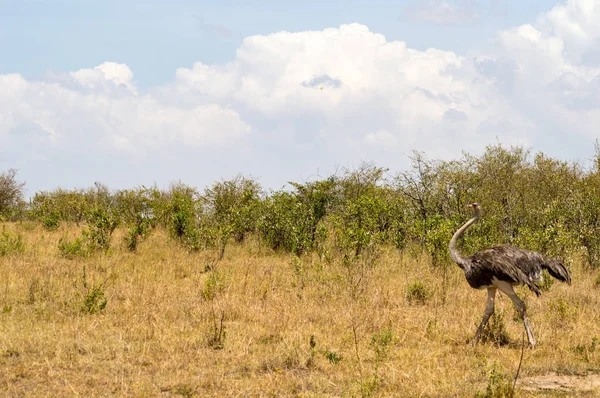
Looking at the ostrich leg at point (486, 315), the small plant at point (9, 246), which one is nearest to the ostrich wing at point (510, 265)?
the ostrich leg at point (486, 315)

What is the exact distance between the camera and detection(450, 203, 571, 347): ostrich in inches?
314

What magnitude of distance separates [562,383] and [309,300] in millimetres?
4270

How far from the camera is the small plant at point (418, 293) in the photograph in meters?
10.5

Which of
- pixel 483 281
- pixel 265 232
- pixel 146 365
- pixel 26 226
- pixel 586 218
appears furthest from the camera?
pixel 26 226

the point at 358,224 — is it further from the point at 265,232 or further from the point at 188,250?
the point at 188,250

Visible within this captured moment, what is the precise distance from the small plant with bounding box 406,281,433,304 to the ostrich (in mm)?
2204

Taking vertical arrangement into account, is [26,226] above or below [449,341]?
above

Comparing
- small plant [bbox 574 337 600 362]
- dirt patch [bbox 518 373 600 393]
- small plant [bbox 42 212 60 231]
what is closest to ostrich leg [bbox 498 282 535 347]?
small plant [bbox 574 337 600 362]

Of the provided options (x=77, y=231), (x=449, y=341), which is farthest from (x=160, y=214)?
(x=449, y=341)

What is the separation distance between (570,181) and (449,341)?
39.9 ft

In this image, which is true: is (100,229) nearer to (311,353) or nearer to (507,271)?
(311,353)

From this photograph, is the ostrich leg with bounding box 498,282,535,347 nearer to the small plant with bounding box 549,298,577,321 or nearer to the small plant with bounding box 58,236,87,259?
the small plant with bounding box 549,298,577,321

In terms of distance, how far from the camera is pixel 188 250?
1579 centimetres

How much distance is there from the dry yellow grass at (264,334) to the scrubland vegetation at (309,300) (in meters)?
0.03
